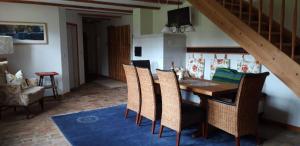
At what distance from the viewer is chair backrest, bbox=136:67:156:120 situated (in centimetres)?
324

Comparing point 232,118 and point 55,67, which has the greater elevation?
point 55,67

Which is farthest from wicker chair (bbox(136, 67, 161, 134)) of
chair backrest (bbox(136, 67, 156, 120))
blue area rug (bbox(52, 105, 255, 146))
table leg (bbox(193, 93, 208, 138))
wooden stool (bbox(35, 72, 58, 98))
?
wooden stool (bbox(35, 72, 58, 98))

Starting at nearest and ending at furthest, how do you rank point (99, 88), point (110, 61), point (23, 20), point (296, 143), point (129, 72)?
point (296, 143) → point (129, 72) → point (23, 20) → point (99, 88) → point (110, 61)

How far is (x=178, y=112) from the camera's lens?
2.84 m

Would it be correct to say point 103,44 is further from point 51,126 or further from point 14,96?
point 51,126

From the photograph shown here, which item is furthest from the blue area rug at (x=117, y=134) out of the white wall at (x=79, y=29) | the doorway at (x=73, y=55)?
the white wall at (x=79, y=29)

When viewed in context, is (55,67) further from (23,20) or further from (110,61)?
(110,61)

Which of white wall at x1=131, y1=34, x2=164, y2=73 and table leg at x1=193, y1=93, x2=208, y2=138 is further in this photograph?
white wall at x1=131, y1=34, x2=164, y2=73

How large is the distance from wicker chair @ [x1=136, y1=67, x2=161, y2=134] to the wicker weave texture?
2.68 feet

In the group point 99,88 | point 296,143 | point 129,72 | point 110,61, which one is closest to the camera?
point 296,143

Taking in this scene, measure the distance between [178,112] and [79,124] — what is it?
5.67 feet

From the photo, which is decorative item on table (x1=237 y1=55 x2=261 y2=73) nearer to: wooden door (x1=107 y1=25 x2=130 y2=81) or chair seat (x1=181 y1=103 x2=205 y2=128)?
chair seat (x1=181 y1=103 x2=205 y2=128)

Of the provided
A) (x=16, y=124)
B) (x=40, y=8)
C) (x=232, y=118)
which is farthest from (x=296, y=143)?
(x=40, y=8)

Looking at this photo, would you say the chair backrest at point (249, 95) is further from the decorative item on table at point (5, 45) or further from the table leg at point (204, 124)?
the decorative item on table at point (5, 45)
